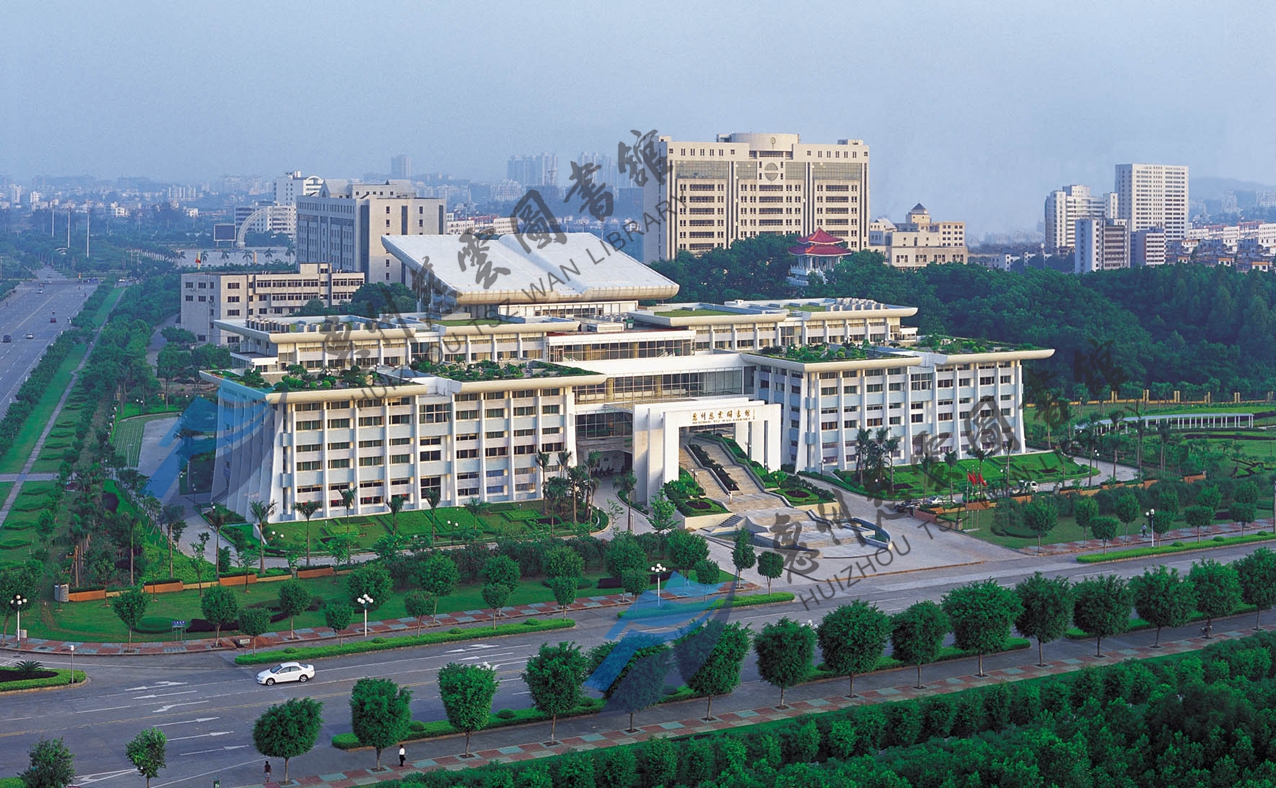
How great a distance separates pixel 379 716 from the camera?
2762cm

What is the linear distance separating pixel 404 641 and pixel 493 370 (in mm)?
14715

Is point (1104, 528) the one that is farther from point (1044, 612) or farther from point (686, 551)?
point (686, 551)

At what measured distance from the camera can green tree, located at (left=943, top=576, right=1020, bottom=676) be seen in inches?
1309

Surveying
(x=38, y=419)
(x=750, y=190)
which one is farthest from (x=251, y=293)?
(x=750, y=190)

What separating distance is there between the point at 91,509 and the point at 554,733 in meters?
18.2

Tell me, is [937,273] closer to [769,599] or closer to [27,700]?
[769,599]

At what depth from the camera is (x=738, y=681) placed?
3147cm

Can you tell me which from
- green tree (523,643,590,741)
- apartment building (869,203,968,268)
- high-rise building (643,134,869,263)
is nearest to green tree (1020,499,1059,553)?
green tree (523,643,590,741)

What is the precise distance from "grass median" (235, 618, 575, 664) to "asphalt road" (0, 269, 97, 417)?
123ft

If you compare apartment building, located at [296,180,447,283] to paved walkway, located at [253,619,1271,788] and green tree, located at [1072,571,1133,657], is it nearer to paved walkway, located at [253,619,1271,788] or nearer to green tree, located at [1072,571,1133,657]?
green tree, located at [1072,571,1133,657]

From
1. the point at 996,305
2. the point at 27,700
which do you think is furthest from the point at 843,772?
the point at 996,305

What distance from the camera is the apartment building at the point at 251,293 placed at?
88.3 meters

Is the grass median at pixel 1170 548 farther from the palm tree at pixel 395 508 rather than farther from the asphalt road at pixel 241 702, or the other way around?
the palm tree at pixel 395 508

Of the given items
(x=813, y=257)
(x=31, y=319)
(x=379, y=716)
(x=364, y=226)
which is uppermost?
(x=364, y=226)
